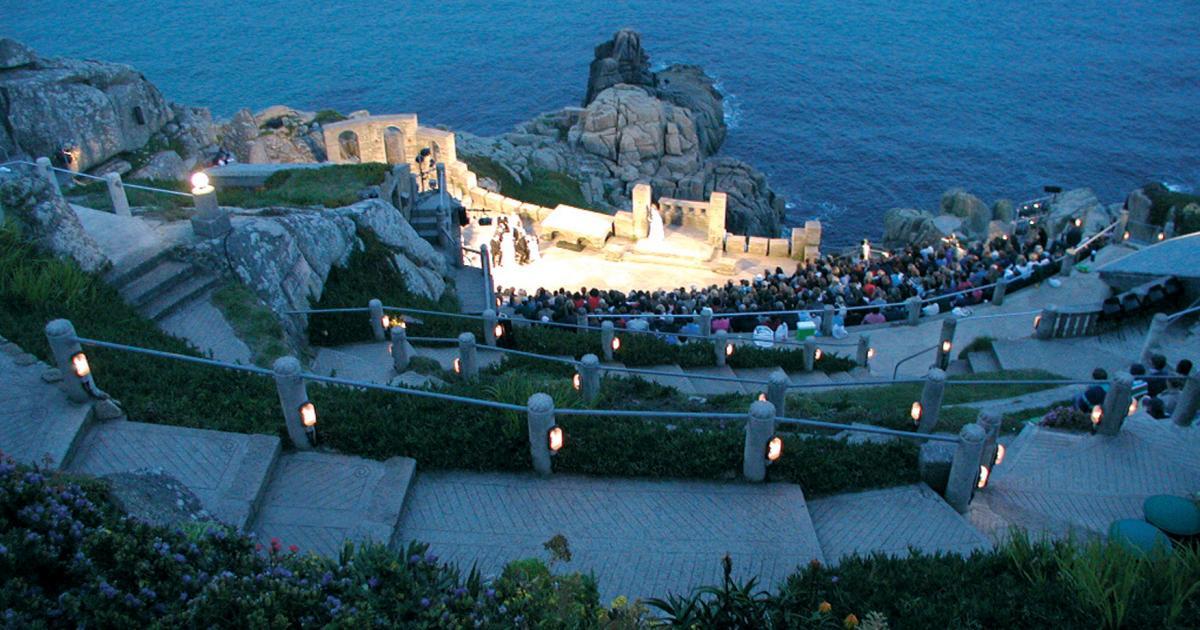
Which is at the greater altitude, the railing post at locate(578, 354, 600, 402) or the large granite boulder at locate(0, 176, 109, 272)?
the large granite boulder at locate(0, 176, 109, 272)

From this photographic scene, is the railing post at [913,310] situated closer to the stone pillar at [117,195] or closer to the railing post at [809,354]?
the railing post at [809,354]

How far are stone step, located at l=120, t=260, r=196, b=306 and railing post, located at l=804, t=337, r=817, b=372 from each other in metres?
13.2

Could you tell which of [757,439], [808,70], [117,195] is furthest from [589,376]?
[808,70]

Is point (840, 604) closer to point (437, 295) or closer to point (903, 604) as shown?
point (903, 604)

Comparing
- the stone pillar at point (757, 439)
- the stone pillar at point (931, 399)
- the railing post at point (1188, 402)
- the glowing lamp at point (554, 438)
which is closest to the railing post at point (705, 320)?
the stone pillar at point (931, 399)

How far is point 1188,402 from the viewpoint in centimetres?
1430

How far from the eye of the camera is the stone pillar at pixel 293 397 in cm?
1097

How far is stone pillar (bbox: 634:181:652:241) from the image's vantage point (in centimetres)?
3156

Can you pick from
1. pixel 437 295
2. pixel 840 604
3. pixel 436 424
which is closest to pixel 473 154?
pixel 437 295

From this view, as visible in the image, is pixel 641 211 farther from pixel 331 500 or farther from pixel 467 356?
pixel 331 500

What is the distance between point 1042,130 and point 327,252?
65.2 meters

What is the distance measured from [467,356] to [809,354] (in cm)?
777

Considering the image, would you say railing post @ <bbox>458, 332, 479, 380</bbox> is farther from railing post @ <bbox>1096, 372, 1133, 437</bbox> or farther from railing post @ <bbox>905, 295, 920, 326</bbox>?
railing post @ <bbox>905, 295, 920, 326</bbox>

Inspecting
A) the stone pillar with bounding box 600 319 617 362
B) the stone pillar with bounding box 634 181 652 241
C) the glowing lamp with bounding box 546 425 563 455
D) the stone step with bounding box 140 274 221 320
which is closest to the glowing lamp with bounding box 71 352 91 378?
the stone step with bounding box 140 274 221 320
